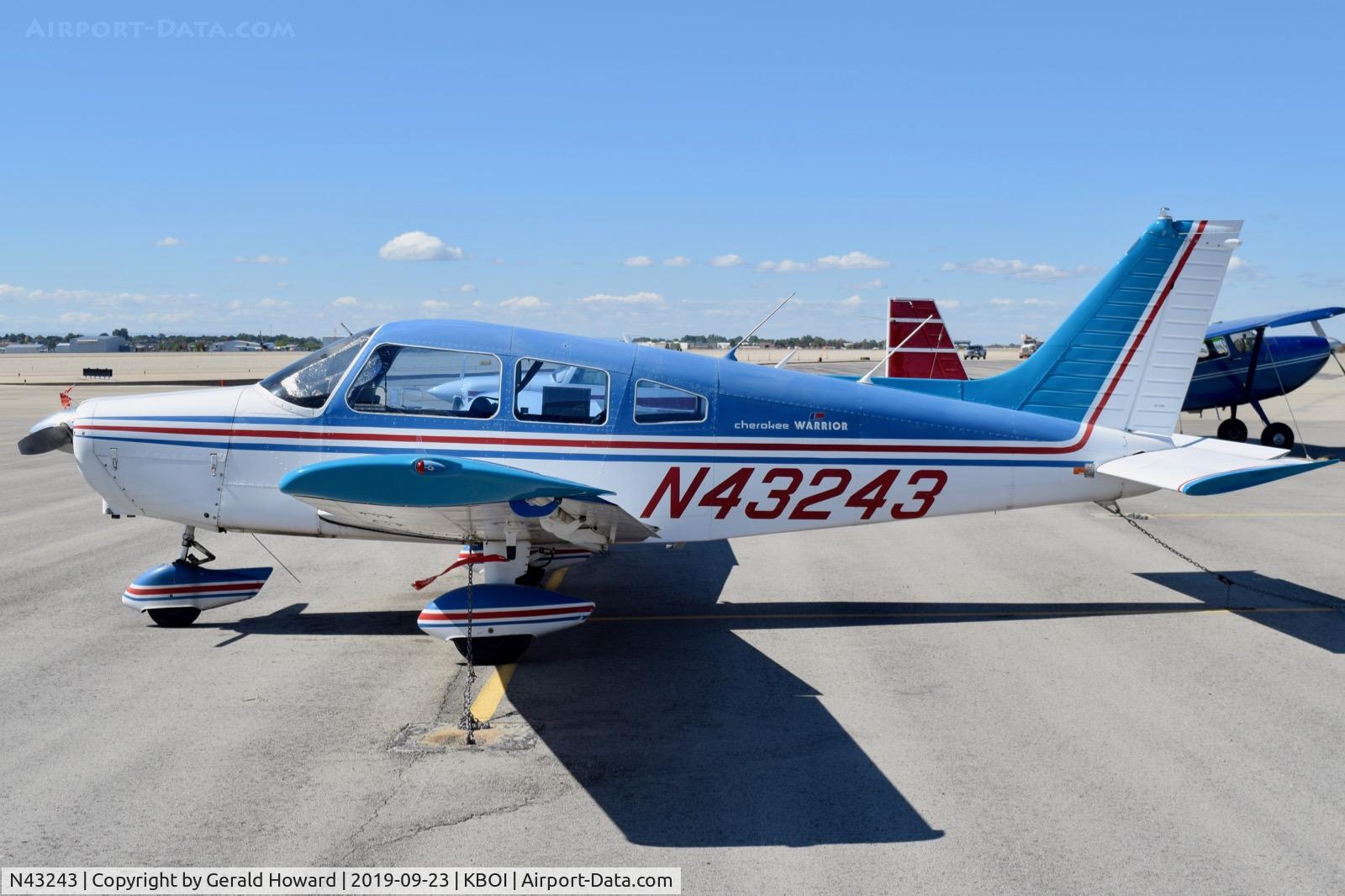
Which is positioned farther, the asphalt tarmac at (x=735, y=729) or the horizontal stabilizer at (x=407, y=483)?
the horizontal stabilizer at (x=407, y=483)

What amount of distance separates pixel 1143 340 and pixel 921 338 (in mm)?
10530

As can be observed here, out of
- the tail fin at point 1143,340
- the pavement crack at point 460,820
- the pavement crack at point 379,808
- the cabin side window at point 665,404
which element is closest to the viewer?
the pavement crack at point 379,808

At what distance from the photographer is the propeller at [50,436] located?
7.22m

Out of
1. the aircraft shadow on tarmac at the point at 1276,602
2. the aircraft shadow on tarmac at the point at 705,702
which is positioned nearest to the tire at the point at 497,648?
the aircraft shadow on tarmac at the point at 705,702

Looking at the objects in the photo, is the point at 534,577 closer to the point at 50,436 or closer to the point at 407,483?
the point at 407,483

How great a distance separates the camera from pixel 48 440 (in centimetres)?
724

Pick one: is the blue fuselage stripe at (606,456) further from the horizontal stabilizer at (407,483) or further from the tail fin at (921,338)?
the tail fin at (921,338)

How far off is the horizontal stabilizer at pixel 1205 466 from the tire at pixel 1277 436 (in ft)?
43.0

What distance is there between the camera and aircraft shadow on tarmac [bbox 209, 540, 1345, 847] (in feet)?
15.4

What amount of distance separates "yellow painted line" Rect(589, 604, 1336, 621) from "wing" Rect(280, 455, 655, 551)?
1.00m

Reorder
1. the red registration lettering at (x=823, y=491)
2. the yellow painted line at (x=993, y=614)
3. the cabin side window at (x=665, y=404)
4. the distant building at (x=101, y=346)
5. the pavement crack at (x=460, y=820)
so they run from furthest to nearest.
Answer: the distant building at (x=101, y=346) < the yellow painted line at (x=993, y=614) < the red registration lettering at (x=823, y=491) < the cabin side window at (x=665, y=404) < the pavement crack at (x=460, y=820)

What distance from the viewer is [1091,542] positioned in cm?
1111

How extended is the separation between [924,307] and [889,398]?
11.6m

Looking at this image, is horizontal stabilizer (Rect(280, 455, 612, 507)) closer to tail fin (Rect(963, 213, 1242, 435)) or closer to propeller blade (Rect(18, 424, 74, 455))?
propeller blade (Rect(18, 424, 74, 455))
